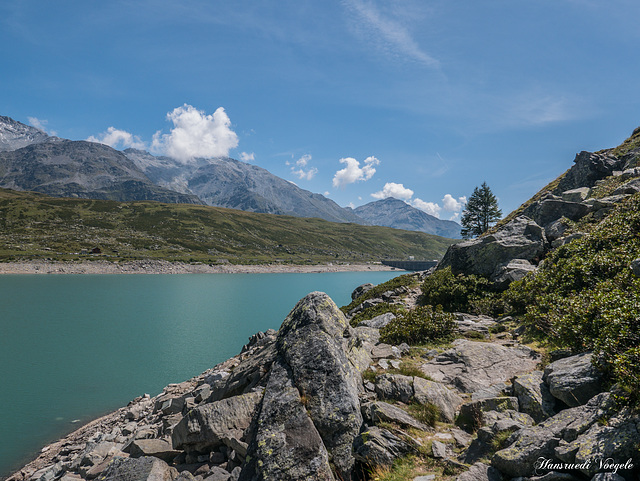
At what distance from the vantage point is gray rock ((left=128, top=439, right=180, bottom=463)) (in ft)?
36.2

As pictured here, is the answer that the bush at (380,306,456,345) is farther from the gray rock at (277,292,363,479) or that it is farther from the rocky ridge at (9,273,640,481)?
the gray rock at (277,292,363,479)

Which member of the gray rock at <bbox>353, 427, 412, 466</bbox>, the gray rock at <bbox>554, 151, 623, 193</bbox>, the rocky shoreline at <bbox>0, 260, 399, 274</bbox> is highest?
the gray rock at <bbox>554, 151, 623, 193</bbox>

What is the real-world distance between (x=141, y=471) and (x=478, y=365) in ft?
43.0

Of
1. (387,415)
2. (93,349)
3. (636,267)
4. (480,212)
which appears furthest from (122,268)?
(636,267)

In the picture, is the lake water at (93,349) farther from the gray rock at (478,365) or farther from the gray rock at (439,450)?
the gray rock at (478,365)

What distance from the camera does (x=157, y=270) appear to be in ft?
514

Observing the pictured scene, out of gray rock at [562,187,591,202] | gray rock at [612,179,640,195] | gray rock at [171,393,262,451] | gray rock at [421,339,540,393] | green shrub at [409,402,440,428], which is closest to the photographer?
green shrub at [409,402,440,428]

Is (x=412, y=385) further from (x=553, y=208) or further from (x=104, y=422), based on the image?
(x=553, y=208)

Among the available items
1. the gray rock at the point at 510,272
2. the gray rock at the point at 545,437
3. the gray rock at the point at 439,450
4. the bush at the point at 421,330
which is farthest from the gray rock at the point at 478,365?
the gray rock at the point at 510,272

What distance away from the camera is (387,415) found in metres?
9.55

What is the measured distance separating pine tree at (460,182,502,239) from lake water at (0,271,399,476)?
2066 inches

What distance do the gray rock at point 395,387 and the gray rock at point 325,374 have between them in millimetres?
791

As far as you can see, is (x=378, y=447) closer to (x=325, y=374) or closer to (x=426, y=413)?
(x=325, y=374)

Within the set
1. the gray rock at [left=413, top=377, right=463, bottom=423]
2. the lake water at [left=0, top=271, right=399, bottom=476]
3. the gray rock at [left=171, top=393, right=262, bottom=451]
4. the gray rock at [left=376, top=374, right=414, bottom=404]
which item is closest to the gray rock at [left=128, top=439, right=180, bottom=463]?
the gray rock at [left=171, top=393, right=262, bottom=451]
